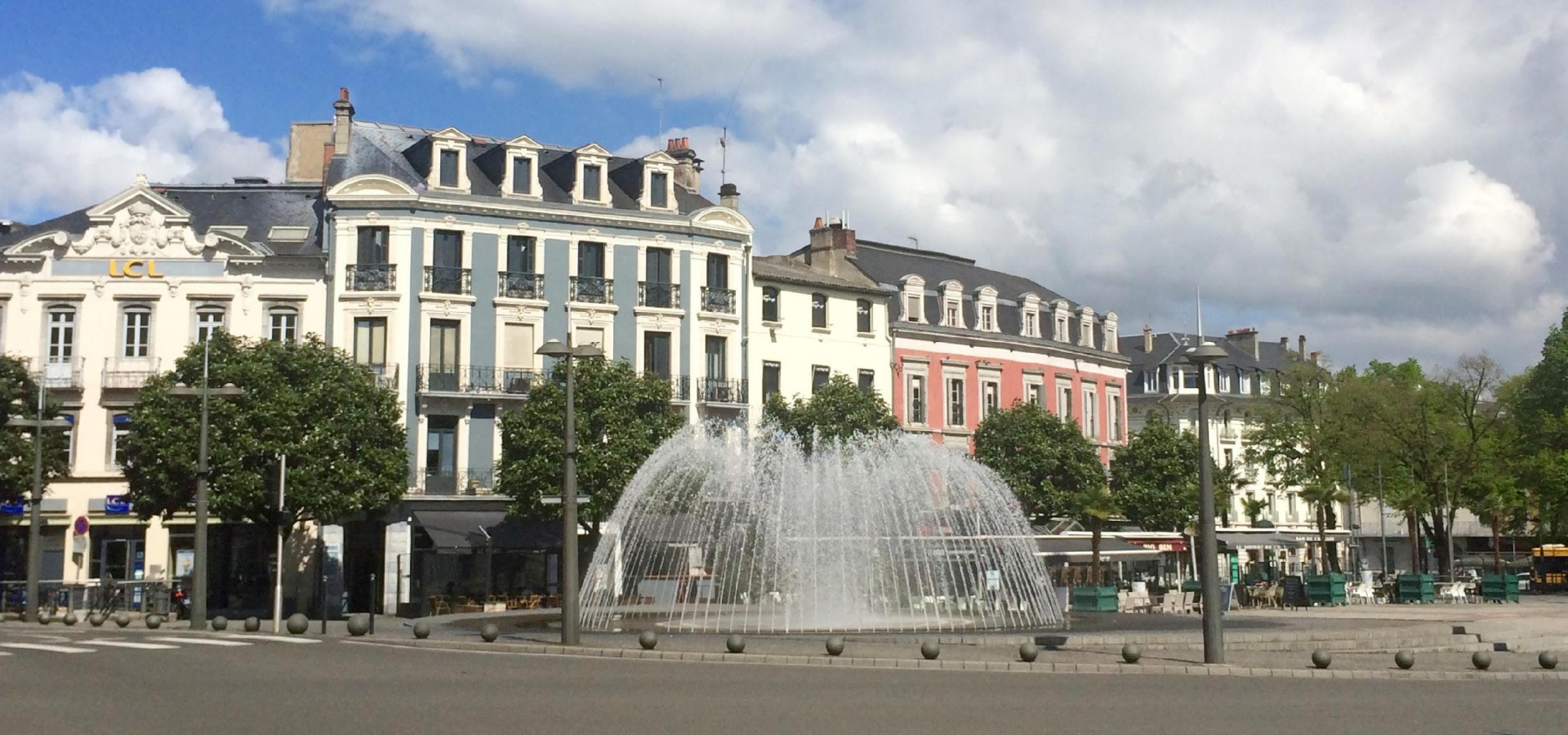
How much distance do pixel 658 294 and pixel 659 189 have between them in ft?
14.1

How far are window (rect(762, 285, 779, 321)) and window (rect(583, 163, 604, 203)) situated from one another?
7.68 m

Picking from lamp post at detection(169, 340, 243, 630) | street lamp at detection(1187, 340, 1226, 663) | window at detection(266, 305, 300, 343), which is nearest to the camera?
street lamp at detection(1187, 340, 1226, 663)

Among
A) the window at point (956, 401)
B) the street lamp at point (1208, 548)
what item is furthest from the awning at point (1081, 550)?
the street lamp at point (1208, 548)

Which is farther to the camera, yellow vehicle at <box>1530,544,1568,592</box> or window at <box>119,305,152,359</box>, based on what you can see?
yellow vehicle at <box>1530,544,1568,592</box>

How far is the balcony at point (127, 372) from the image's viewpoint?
159ft

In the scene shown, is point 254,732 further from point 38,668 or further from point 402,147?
point 402,147

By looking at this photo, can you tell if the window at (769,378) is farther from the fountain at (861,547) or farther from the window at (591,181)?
the fountain at (861,547)

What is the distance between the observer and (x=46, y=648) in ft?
88.1

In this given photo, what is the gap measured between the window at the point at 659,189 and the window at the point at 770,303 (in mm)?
5264

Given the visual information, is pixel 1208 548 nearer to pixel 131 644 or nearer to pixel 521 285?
pixel 131 644

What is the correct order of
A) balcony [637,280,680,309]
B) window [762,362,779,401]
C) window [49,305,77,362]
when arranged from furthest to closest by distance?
window [762,362,779,401] < balcony [637,280,680,309] < window [49,305,77,362]

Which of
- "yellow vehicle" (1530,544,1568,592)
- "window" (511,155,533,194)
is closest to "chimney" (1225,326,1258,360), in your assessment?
"yellow vehicle" (1530,544,1568,592)

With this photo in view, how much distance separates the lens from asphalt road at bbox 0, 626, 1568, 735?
15188mm

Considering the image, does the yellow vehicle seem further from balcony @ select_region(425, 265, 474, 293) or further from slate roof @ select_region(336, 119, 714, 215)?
balcony @ select_region(425, 265, 474, 293)
